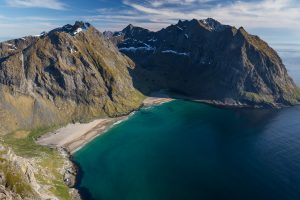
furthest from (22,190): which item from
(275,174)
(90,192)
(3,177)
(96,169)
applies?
(275,174)

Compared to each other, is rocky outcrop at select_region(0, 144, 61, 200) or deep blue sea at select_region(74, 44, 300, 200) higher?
rocky outcrop at select_region(0, 144, 61, 200)

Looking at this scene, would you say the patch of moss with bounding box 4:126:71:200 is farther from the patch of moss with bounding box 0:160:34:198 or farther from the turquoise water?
the patch of moss with bounding box 0:160:34:198

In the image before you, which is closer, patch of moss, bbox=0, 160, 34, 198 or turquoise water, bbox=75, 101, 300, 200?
patch of moss, bbox=0, 160, 34, 198

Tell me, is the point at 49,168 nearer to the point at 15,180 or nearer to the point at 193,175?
the point at 15,180

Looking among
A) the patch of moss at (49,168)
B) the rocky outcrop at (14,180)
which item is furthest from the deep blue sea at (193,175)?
the rocky outcrop at (14,180)

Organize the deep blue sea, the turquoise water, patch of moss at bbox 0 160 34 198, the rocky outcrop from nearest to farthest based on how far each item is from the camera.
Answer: the rocky outcrop < patch of moss at bbox 0 160 34 198 < the deep blue sea < the turquoise water

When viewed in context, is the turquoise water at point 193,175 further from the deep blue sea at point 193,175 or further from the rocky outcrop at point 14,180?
the rocky outcrop at point 14,180

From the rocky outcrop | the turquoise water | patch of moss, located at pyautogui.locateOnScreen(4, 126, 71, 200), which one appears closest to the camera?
the rocky outcrop

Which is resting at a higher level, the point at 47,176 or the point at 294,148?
the point at 294,148

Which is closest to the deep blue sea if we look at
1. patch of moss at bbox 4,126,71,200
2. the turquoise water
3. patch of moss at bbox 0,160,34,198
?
the turquoise water

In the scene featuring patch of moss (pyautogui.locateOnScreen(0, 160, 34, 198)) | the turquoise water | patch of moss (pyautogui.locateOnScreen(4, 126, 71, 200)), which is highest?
patch of moss (pyautogui.locateOnScreen(0, 160, 34, 198))

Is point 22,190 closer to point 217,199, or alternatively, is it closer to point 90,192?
point 90,192
